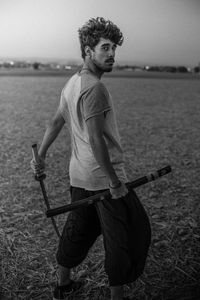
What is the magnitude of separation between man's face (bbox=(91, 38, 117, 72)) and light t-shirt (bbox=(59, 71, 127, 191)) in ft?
0.35

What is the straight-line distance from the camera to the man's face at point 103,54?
8.14ft

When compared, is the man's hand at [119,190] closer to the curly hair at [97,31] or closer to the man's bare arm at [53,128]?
the man's bare arm at [53,128]

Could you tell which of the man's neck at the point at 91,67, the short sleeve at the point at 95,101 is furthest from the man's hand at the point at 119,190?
the man's neck at the point at 91,67

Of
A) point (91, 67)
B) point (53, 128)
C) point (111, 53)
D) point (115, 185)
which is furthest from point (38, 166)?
point (111, 53)

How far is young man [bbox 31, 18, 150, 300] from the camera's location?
237cm

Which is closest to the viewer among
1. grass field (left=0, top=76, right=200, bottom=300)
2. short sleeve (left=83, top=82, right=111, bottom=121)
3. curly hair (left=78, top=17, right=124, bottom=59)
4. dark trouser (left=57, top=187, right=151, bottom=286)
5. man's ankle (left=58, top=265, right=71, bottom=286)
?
short sleeve (left=83, top=82, right=111, bottom=121)

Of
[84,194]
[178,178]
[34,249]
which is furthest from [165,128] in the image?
[84,194]

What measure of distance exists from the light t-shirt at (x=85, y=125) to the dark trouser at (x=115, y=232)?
122 mm

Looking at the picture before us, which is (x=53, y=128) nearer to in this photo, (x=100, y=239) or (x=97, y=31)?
(x=97, y=31)

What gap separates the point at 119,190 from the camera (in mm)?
2502

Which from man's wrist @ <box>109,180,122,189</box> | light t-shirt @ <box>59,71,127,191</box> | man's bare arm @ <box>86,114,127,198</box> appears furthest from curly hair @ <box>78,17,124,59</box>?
man's wrist @ <box>109,180,122,189</box>

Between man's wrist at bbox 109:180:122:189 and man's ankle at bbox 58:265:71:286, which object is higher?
man's wrist at bbox 109:180:122:189

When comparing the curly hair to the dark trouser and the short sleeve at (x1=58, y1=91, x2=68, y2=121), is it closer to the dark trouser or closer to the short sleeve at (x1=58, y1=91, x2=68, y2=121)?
the short sleeve at (x1=58, y1=91, x2=68, y2=121)

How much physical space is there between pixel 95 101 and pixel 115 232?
2.90ft
